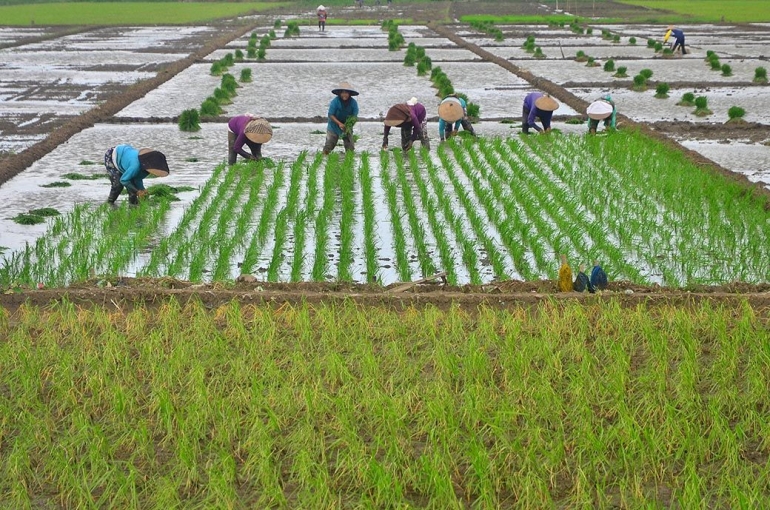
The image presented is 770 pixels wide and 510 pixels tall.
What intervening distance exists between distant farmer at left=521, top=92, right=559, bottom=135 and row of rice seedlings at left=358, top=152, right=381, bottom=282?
6.80 ft

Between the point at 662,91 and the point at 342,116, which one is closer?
the point at 342,116

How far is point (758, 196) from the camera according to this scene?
27.3 feet

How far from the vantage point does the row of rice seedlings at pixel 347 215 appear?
665 centimetres

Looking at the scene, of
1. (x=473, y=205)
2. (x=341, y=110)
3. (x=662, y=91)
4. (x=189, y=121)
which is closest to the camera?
(x=473, y=205)

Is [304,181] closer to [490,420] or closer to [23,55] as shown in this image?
[490,420]

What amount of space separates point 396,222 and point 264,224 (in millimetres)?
989

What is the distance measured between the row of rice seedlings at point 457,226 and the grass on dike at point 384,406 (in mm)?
836

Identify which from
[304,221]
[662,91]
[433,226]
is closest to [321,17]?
[662,91]

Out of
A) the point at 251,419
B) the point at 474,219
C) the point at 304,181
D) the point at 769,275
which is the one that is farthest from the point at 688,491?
the point at 304,181

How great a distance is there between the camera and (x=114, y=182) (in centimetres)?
835

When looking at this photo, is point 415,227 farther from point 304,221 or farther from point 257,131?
point 257,131

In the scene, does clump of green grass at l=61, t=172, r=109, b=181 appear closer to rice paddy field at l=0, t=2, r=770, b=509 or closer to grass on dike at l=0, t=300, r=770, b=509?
rice paddy field at l=0, t=2, r=770, b=509

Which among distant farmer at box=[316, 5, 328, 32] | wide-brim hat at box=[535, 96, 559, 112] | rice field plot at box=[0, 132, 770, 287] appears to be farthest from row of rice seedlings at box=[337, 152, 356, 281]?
distant farmer at box=[316, 5, 328, 32]

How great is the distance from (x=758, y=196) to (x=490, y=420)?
4926mm
